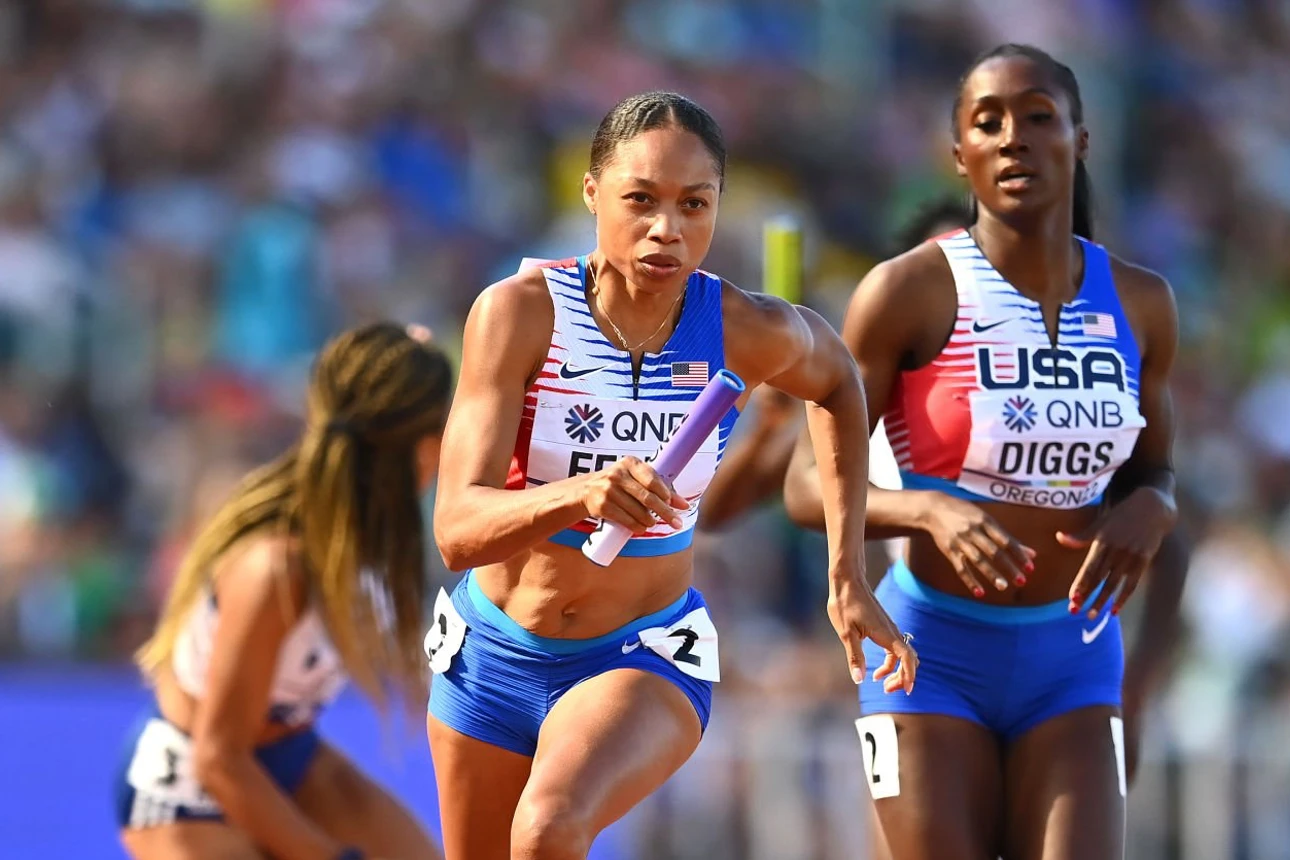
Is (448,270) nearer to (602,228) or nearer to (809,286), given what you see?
(809,286)

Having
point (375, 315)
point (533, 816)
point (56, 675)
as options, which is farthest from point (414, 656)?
point (375, 315)

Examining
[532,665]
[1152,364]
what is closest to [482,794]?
[532,665]

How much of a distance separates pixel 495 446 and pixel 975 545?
1236 mm

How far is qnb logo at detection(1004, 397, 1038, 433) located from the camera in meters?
5.08

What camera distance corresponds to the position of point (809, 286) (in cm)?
1266

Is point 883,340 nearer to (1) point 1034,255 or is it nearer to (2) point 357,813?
(1) point 1034,255

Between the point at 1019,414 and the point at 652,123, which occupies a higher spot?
the point at 652,123

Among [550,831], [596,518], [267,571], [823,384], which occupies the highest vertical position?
[823,384]

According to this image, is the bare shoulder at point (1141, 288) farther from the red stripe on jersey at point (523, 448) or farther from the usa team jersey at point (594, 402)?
the red stripe on jersey at point (523, 448)

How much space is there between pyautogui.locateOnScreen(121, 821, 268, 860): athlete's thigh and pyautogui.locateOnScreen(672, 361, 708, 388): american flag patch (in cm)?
228

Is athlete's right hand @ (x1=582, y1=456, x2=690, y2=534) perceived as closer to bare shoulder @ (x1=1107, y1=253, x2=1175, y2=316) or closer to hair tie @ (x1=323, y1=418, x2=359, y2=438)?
bare shoulder @ (x1=1107, y1=253, x2=1175, y2=316)

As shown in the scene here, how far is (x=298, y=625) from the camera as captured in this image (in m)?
5.84

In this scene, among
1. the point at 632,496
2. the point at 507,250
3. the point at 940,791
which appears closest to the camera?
the point at 632,496

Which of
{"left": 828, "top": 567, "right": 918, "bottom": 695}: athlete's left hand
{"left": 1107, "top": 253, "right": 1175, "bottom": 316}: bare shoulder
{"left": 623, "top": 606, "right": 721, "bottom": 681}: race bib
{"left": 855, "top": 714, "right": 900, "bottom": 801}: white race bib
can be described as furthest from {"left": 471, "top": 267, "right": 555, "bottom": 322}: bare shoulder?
{"left": 1107, "top": 253, "right": 1175, "bottom": 316}: bare shoulder
